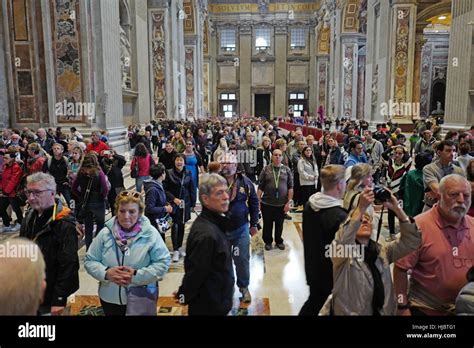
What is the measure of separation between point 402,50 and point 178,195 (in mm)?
12062

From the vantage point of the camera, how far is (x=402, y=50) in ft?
48.1

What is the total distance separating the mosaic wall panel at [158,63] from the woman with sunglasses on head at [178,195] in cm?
1291

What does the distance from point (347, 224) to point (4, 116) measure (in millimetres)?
10639

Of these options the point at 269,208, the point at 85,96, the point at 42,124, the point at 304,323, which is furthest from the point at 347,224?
the point at 42,124

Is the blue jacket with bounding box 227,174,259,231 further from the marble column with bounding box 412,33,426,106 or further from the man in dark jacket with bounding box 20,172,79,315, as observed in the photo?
the marble column with bounding box 412,33,426,106

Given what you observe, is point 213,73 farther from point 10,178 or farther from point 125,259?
point 125,259

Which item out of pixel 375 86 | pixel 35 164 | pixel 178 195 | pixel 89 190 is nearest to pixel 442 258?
pixel 178 195

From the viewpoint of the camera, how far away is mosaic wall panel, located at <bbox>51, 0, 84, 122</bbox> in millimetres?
10258

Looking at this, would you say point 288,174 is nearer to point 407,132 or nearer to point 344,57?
point 407,132

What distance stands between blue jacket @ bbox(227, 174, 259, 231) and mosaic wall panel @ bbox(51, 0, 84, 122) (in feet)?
23.6

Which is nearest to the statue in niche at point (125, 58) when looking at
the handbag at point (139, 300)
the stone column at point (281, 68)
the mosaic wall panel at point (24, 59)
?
the mosaic wall panel at point (24, 59)

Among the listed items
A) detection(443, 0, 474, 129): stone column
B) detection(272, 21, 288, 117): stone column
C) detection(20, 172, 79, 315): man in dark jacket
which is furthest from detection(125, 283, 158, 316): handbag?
detection(272, 21, 288, 117): stone column

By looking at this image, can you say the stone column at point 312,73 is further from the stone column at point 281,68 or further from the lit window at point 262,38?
the lit window at point 262,38

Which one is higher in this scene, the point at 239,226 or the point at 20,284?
the point at 20,284
